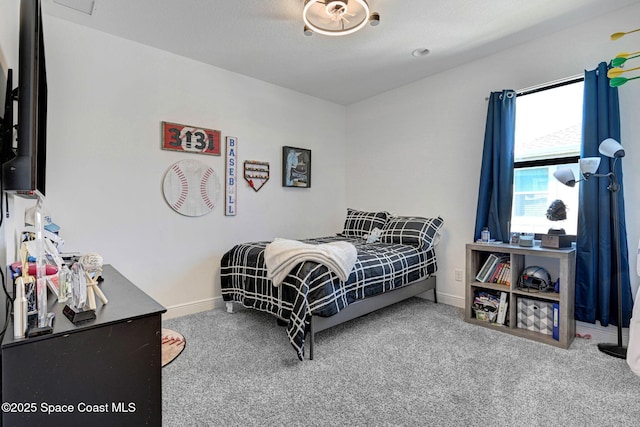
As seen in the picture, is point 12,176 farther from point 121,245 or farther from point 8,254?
point 121,245

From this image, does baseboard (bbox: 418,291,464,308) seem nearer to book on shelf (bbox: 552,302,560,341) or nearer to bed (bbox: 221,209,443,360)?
bed (bbox: 221,209,443,360)

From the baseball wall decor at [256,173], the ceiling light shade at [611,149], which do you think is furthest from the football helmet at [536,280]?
the baseball wall decor at [256,173]

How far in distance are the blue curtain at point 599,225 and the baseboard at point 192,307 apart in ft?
10.1

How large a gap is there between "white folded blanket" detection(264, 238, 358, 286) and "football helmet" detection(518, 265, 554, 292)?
4.60 ft

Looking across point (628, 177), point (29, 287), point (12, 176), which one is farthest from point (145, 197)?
point (628, 177)

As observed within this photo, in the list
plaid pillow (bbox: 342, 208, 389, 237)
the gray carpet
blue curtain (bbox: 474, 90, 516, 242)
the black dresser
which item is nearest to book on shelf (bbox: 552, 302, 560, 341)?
the gray carpet

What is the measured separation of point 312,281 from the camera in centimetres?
214

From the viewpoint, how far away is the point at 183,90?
9.70 feet

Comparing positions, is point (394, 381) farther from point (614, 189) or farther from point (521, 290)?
point (614, 189)

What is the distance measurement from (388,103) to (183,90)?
7.52 feet

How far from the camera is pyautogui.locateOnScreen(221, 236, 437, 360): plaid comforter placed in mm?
2109

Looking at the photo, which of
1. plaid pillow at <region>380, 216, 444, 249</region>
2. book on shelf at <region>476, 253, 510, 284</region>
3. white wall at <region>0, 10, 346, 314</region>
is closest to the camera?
white wall at <region>0, 10, 346, 314</region>

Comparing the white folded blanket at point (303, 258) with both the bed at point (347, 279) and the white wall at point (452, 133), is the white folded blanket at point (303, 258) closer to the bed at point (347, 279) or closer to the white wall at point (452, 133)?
the bed at point (347, 279)

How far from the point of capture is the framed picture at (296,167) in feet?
12.1
